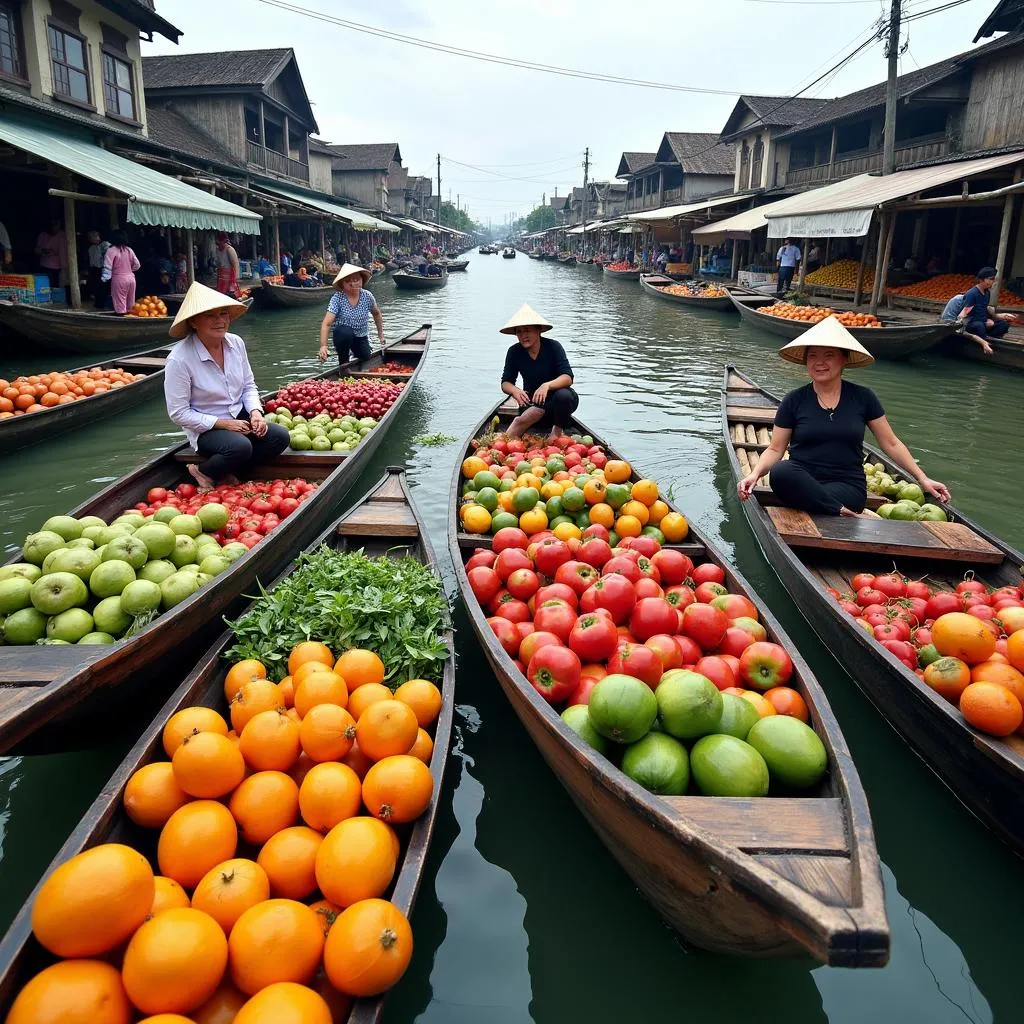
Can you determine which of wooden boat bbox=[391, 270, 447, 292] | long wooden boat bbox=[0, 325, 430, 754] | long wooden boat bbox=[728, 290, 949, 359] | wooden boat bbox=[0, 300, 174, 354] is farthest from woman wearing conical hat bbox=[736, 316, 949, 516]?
wooden boat bbox=[391, 270, 447, 292]

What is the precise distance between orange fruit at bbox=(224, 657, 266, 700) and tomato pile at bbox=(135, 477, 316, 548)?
1.32m

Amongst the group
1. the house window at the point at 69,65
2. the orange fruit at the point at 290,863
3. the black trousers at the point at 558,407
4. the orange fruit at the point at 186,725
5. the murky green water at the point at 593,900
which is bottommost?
the murky green water at the point at 593,900

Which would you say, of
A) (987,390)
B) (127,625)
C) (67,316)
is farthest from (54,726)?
(987,390)

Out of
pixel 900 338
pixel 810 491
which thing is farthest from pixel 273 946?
pixel 900 338

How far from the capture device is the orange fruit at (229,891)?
1.80 m

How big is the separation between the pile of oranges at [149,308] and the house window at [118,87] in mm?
6182

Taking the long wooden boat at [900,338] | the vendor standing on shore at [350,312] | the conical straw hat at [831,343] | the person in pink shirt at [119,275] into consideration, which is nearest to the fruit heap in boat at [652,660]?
the conical straw hat at [831,343]

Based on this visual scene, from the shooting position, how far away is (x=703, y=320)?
63.9ft

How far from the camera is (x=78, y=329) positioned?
10.2m

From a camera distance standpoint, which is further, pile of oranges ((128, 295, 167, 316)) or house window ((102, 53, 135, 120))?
house window ((102, 53, 135, 120))

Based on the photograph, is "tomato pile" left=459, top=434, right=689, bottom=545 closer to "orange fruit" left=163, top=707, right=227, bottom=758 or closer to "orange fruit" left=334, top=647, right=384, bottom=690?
"orange fruit" left=334, top=647, right=384, bottom=690

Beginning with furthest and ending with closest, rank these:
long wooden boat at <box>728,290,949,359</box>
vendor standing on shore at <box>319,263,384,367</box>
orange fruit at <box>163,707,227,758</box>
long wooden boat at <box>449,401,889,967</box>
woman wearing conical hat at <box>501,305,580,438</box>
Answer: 1. long wooden boat at <box>728,290,949,359</box>
2. vendor standing on shore at <box>319,263,384,367</box>
3. woman wearing conical hat at <box>501,305,580,438</box>
4. orange fruit at <box>163,707,227,758</box>
5. long wooden boat at <box>449,401,889,967</box>

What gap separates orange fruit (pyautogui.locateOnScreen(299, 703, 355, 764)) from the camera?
88.0 inches

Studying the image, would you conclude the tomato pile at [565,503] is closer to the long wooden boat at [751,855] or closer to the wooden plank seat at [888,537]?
the wooden plank seat at [888,537]
